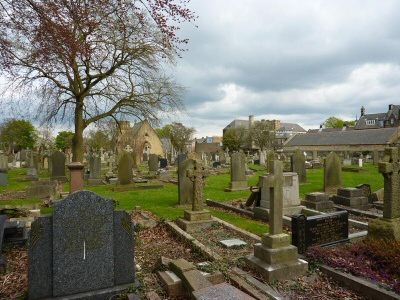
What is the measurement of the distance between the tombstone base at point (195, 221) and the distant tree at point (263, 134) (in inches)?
2258

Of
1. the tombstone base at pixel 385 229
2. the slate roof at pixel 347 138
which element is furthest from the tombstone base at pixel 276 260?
the slate roof at pixel 347 138

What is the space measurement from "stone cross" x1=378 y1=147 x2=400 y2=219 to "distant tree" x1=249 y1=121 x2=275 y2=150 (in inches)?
2289

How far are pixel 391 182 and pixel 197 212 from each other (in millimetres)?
4646

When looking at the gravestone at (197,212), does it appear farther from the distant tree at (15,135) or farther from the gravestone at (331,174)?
the distant tree at (15,135)

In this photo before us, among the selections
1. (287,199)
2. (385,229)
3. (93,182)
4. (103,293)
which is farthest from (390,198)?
(93,182)

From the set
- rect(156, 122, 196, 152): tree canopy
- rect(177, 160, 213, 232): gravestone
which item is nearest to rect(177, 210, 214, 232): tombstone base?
rect(177, 160, 213, 232): gravestone

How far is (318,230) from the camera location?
19.3ft

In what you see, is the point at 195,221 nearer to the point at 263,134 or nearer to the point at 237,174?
the point at 237,174

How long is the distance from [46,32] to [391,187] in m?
7.80

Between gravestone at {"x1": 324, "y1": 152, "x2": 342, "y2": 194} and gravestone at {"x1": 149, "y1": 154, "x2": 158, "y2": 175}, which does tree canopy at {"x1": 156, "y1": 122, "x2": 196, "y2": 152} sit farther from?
gravestone at {"x1": 324, "y1": 152, "x2": 342, "y2": 194}

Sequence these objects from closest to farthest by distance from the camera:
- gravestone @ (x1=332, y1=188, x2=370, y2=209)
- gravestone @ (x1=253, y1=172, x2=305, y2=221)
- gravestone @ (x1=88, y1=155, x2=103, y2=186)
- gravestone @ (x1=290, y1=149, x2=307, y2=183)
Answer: gravestone @ (x1=253, y1=172, x2=305, y2=221)
gravestone @ (x1=332, y1=188, x2=370, y2=209)
gravestone @ (x1=290, y1=149, x2=307, y2=183)
gravestone @ (x1=88, y1=155, x2=103, y2=186)

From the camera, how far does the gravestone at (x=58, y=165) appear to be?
18.4 meters

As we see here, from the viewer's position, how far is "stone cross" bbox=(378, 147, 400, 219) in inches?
223

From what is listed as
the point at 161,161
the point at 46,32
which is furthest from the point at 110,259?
the point at 161,161
